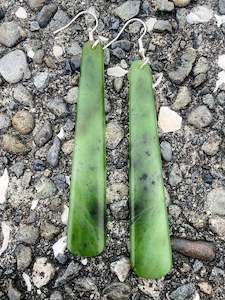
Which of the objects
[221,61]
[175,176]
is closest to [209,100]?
[221,61]

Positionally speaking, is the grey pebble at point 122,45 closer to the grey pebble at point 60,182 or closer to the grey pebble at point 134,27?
the grey pebble at point 134,27

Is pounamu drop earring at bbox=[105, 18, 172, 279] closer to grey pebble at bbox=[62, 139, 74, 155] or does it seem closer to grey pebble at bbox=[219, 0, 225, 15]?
grey pebble at bbox=[62, 139, 74, 155]

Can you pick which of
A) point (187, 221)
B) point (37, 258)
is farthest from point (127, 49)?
point (37, 258)

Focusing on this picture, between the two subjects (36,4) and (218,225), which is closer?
(218,225)

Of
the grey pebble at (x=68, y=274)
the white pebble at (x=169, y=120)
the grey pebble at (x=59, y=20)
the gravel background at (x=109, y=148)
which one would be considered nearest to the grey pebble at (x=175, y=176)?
the gravel background at (x=109, y=148)

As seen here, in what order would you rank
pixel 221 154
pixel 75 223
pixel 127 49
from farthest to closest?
pixel 127 49 < pixel 221 154 < pixel 75 223

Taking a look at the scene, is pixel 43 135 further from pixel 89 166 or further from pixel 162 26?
pixel 162 26

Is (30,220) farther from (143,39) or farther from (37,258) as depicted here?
(143,39)
